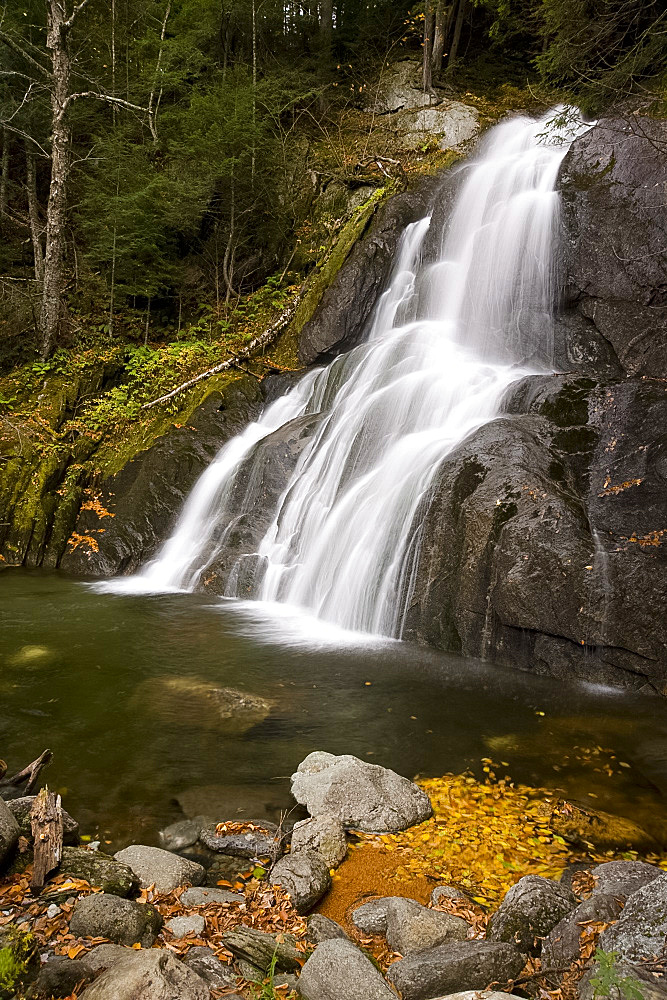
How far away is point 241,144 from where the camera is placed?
1641 cm

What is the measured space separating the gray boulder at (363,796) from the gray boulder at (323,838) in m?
0.17

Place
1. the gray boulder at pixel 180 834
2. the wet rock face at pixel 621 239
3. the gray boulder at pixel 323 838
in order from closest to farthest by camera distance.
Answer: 1. the gray boulder at pixel 323 838
2. the gray boulder at pixel 180 834
3. the wet rock face at pixel 621 239

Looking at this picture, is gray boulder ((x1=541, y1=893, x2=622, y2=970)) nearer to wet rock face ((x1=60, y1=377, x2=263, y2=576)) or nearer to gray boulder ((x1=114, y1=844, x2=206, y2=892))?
gray boulder ((x1=114, y1=844, x2=206, y2=892))

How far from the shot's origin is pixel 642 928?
7.97ft

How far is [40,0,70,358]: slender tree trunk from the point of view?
1361 centimetres

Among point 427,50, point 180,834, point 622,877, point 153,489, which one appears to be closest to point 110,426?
point 153,489

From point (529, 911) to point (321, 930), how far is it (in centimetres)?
98

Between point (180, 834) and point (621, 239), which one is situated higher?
point (621, 239)

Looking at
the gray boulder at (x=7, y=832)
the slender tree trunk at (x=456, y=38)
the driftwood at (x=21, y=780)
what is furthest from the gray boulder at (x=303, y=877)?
the slender tree trunk at (x=456, y=38)

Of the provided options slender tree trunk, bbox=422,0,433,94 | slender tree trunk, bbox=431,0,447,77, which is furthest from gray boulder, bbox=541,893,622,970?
slender tree trunk, bbox=431,0,447,77

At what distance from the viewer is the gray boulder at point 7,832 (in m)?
3.03

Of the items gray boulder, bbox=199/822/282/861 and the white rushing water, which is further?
the white rushing water

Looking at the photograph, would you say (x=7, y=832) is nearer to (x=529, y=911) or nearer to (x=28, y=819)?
(x=28, y=819)

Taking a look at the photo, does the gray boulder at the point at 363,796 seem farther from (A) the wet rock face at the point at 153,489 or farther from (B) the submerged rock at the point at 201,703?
(A) the wet rock face at the point at 153,489
